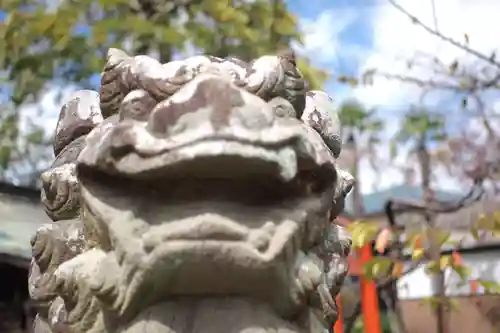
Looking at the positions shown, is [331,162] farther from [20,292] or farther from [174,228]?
[20,292]

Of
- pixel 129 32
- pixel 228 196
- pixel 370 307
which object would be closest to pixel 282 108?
pixel 228 196

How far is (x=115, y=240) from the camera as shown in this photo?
2.51 ft

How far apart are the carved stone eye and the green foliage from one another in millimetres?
1753

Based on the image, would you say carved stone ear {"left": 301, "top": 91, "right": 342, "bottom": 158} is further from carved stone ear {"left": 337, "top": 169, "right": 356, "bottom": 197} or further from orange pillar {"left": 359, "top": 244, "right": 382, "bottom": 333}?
orange pillar {"left": 359, "top": 244, "right": 382, "bottom": 333}

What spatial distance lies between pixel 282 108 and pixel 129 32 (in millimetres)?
1916

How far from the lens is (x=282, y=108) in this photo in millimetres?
828

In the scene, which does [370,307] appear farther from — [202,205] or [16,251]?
[202,205]

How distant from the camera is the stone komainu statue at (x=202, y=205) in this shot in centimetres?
74

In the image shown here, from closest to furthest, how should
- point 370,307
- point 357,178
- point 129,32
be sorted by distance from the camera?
point 129,32 < point 370,307 < point 357,178

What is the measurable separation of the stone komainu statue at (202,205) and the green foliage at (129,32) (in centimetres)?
176

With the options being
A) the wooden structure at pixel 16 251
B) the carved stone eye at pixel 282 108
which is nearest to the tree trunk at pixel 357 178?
the wooden structure at pixel 16 251

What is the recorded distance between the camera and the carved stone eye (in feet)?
2.67

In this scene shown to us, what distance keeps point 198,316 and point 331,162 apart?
222mm

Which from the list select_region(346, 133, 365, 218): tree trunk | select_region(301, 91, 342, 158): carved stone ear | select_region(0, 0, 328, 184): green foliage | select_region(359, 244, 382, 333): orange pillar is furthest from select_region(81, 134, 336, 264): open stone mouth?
select_region(346, 133, 365, 218): tree trunk
